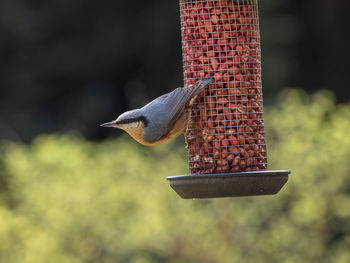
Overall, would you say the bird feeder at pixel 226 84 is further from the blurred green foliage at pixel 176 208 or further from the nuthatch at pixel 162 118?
the blurred green foliage at pixel 176 208

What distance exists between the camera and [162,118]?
17.1ft

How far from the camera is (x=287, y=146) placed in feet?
25.9

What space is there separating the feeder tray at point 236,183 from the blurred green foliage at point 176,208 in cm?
283

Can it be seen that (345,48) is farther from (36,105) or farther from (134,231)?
(134,231)

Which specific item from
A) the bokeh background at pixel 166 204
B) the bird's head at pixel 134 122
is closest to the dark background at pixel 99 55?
the bokeh background at pixel 166 204

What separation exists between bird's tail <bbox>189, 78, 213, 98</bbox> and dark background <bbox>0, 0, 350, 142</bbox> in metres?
7.94

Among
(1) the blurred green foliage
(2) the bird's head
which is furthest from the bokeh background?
(2) the bird's head

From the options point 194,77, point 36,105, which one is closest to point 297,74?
point 36,105

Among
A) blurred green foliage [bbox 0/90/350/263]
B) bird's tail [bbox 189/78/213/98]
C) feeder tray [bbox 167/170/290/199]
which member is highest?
bird's tail [bbox 189/78/213/98]

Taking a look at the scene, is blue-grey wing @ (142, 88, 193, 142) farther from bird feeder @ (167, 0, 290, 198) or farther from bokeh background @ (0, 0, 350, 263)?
bokeh background @ (0, 0, 350, 263)

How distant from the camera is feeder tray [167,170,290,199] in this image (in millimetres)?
4691

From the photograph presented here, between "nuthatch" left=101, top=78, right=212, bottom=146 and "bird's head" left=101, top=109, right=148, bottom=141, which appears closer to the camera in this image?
"nuthatch" left=101, top=78, right=212, bottom=146

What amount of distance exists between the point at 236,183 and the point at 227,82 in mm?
761

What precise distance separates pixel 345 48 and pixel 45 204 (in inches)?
282
